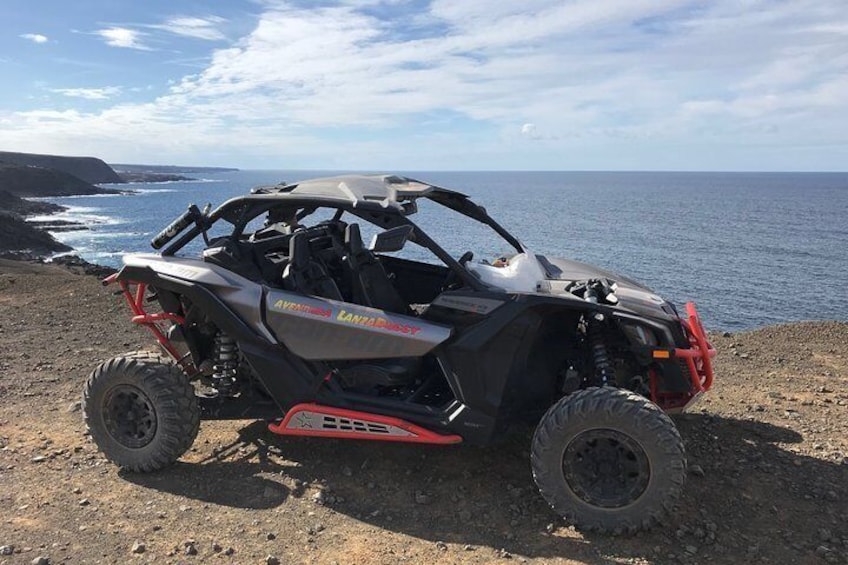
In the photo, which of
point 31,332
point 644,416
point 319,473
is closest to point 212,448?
point 319,473

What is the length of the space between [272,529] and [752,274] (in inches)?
1387

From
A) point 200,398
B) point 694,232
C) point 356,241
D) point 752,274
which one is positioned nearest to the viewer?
point 356,241

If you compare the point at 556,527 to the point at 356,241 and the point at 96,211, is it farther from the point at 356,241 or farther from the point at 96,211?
the point at 96,211

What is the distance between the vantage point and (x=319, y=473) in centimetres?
548

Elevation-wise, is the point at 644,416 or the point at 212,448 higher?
the point at 644,416

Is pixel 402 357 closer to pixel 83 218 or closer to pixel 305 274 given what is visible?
pixel 305 274

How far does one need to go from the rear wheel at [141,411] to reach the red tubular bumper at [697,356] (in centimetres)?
386

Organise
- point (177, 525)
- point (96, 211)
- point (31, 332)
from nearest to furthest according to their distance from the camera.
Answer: point (177, 525), point (31, 332), point (96, 211)

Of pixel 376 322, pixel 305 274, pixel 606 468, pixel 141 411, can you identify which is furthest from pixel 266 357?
pixel 606 468

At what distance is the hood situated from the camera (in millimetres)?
5027

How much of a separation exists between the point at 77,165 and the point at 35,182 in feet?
253

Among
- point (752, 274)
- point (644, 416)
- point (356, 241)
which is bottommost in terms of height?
point (752, 274)

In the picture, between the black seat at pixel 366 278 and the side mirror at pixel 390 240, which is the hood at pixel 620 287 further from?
the black seat at pixel 366 278

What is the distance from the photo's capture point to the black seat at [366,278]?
5426 mm
